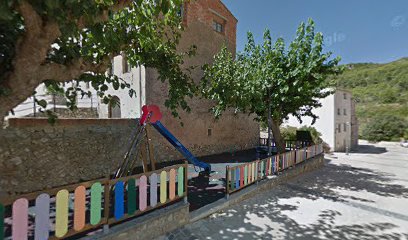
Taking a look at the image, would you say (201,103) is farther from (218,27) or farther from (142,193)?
(142,193)

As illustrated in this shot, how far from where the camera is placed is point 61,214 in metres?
3.37

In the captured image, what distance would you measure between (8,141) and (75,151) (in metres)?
1.87

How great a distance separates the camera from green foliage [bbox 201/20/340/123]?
9.11 m

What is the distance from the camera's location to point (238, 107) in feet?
32.2

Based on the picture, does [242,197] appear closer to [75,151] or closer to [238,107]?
[238,107]

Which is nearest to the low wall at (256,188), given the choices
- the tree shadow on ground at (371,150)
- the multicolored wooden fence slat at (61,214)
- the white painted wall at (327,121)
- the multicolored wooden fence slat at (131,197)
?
the multicolored wooden fence slat at (131,197)

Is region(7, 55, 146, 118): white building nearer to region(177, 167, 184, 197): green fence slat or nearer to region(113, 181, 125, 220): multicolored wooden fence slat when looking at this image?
region(177, 167, 184, 197): green fence slat

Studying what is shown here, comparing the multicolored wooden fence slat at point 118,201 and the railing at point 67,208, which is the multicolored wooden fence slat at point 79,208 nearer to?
the railing at point 67,208

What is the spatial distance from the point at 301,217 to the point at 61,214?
5621mm

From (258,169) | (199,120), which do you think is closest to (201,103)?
(199,120)

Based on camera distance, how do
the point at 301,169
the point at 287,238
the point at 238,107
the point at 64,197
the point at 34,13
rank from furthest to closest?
the point at 301,169
the point at 238,107
the point at 287,238
the point at 64,197
the point at 34,13

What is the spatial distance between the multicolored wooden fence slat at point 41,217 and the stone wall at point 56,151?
Result: 4.08m

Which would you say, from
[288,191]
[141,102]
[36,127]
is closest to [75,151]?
[36,127]

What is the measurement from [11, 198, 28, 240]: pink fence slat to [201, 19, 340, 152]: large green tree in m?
7.09
